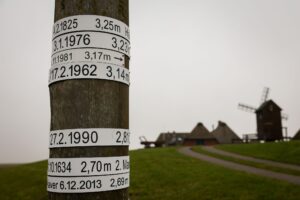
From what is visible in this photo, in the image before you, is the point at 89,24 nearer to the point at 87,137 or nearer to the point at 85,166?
the point at 87,137

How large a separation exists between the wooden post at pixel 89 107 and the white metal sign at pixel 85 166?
0.03 m

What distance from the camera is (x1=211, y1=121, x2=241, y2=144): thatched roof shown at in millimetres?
72375

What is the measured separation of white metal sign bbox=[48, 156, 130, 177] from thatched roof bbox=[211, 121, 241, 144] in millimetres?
72220

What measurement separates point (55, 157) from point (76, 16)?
0.92m

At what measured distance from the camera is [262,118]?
5834 cm

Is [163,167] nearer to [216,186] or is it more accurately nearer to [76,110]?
[216,186]

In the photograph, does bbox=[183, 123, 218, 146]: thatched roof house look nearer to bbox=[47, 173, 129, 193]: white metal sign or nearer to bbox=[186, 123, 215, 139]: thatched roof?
bbox=[186, 123, 215, 139]: thatched roof

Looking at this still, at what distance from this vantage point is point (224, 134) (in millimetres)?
73375

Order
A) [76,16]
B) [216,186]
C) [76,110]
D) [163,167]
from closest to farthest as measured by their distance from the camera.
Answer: [76,110]
[76,16]
[216,186]
[163,167]

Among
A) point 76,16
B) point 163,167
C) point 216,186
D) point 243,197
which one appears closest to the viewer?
point 76,16

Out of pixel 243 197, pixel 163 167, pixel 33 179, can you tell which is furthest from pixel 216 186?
pixel 33 179

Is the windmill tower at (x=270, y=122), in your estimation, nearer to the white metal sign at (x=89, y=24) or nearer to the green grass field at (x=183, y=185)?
the green grass field at (x=183, y=185)

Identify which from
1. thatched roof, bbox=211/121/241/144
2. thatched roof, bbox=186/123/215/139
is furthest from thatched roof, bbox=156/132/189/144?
thatched roof, bbox=211/121/241/144

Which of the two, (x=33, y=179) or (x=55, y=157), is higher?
(x=55, y=157)
